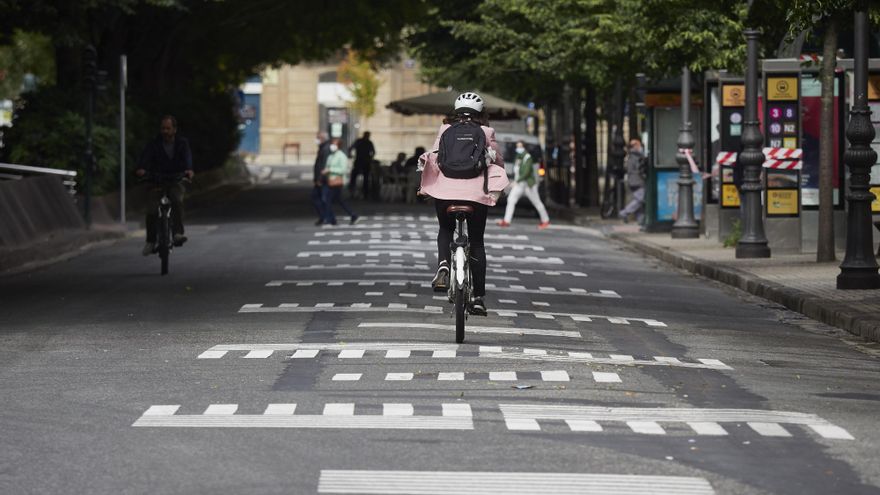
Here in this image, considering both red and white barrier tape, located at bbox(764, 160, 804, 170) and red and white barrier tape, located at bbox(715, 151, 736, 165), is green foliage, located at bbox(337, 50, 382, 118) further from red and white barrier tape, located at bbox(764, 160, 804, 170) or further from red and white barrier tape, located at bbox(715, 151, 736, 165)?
red and white barrier tape, located at bbox(764, 160, 804, 170)

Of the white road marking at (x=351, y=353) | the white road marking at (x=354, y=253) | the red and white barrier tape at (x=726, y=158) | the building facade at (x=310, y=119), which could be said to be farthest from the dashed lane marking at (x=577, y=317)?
the building facade at (x=310, y=119)

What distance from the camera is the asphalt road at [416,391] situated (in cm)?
808

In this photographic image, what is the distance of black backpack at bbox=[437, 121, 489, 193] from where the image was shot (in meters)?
14.1

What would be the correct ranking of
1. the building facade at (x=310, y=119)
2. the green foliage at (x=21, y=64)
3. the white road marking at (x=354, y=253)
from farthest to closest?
the building facade at (x=310, y=119) < the green foliage at (x=21, y=64) < the white road marking at (x=354, y=253)

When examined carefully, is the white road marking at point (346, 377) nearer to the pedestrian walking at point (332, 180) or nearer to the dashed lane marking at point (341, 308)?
the dashed lane marking at point (341, 308)

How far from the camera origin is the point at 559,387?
11.0 meters

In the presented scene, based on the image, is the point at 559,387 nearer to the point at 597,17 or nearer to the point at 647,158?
the point at 647,158

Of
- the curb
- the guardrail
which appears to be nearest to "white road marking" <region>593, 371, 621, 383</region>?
Answer: the curb

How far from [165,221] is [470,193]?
28.2ft

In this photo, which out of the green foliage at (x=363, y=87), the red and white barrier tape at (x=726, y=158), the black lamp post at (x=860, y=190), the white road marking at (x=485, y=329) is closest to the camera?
the white road marking at (x=485, y=329)

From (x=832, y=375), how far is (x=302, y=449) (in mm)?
4686

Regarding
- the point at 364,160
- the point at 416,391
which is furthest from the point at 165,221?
the point at 364,160

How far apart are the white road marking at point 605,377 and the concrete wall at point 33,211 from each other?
15.3 meters

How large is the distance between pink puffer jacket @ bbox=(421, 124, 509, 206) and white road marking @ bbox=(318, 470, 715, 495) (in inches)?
245
